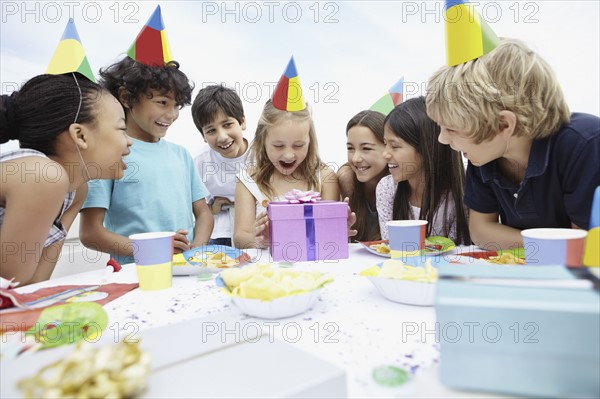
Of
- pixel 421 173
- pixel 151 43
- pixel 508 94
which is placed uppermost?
pixel 151 43

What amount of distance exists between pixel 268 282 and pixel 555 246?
441 mm

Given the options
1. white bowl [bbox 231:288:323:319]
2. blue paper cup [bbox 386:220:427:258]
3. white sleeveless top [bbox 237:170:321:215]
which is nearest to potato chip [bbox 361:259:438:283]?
white bowl [bbox 231:288:323:319]

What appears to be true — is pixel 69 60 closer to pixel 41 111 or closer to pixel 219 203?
pixel 41 111

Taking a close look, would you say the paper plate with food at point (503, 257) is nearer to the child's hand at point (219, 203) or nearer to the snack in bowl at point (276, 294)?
the snack in bowl at point (276, 294)

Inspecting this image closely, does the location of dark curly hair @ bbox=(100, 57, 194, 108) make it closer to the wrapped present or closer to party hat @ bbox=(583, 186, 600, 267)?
the wrapped present

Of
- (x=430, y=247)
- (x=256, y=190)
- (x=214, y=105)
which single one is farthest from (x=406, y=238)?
(x=214, y=105)

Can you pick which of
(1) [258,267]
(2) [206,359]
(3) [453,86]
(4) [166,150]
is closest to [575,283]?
(2) [206,359]

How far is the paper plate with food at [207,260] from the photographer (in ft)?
3.05

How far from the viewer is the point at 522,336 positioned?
412 millimetres

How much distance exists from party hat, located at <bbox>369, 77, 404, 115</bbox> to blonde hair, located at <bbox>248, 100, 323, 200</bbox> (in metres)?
0.37

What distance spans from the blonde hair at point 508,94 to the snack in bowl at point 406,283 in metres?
0.49

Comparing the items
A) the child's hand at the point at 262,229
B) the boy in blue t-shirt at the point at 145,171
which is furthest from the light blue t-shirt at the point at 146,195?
the child's hand at the point at 262,229

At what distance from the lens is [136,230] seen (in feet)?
5.17

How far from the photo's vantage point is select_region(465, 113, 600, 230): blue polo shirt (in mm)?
985
